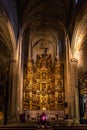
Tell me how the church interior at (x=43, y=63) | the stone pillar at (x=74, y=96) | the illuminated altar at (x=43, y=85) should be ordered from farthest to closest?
the illuminated altar at (x=43, y=85), the church interior at (x=43, y=63), the stone pillar at (x=74, y=96)

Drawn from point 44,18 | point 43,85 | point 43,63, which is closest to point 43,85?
point 43,85

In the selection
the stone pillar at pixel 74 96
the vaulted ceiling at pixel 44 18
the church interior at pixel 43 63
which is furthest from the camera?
the church interior at pixel 43 63

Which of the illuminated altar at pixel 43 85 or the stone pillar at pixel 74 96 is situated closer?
the stone pillar at pixel 74 96

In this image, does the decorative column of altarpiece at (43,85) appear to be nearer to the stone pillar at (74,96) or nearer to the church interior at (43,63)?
the church interior at (43,63)

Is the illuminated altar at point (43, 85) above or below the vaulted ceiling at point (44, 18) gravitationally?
below

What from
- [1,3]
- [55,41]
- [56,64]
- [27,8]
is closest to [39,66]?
[56,64]

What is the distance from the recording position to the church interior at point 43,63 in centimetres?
2352

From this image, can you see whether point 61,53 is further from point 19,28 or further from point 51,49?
point 19,28

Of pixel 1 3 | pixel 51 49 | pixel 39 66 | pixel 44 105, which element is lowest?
pixel 44 105

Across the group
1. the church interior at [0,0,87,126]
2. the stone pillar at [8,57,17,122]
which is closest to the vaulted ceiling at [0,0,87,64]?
the church interior at [0,0,87,126]

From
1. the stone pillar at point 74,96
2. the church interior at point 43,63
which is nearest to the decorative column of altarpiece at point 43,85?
the church interior at point 43,63

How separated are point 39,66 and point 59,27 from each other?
16.4ft

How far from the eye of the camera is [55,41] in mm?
30406

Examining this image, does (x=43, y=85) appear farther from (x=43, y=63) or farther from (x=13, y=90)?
(x=13, y=90)
